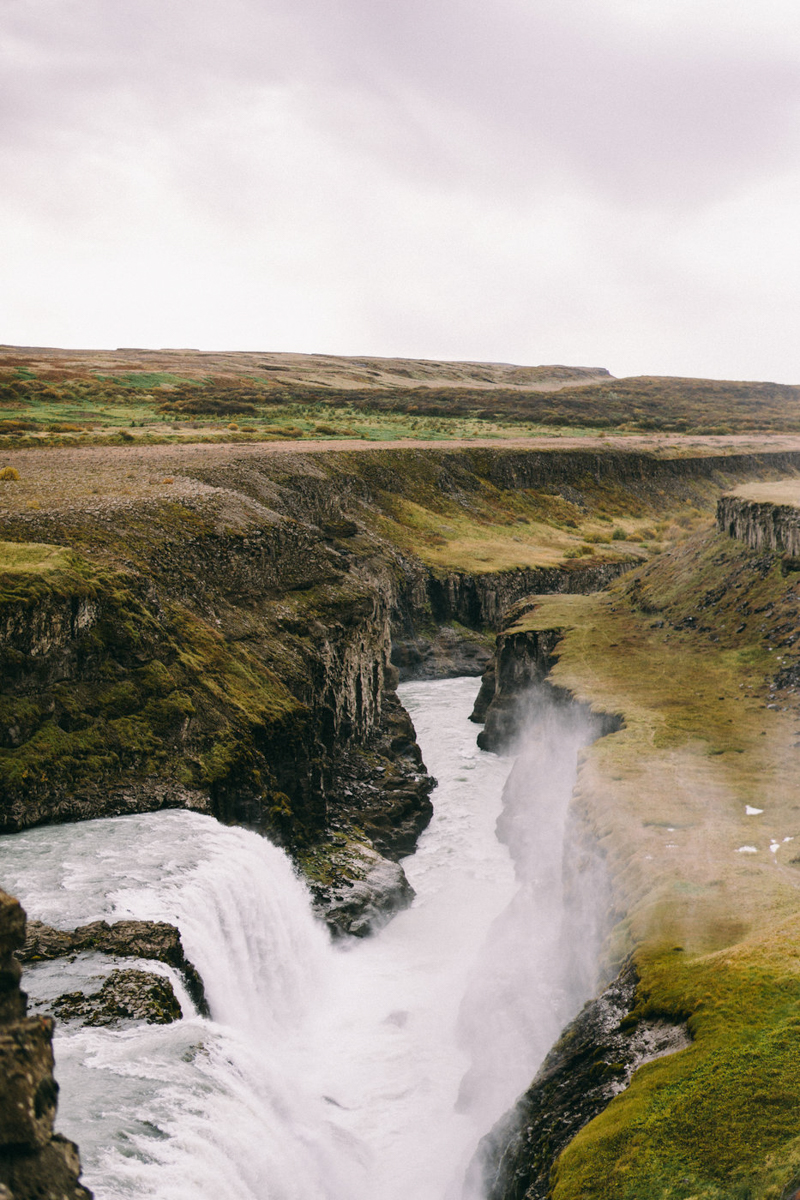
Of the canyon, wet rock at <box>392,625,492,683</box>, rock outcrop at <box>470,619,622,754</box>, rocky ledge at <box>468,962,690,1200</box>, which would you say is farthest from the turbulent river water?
wet rock at <box>392,625,492,683</box>

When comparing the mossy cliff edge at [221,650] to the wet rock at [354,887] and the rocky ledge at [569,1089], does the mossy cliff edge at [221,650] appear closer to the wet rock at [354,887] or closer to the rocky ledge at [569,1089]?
the wet rock at [354,887]

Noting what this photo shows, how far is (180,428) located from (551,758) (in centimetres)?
6784

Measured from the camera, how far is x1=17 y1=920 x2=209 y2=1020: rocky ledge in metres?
18.2

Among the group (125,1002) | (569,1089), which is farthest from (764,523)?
(125,1002)

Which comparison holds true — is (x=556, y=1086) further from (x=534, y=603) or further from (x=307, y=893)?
(x=534, y=603)

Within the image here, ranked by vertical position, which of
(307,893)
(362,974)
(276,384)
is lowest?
(362,974)

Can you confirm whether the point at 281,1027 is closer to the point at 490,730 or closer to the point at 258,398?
the point at 490,730

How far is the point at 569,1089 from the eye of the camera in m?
16.0

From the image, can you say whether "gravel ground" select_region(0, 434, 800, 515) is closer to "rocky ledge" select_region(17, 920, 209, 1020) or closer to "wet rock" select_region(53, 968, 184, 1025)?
"rocky ledge" select_region(17, 920, 209, 1020)

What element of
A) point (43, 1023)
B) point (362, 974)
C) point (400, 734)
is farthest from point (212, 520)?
point (43, 1023)

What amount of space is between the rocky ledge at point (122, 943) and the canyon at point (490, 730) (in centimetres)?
628

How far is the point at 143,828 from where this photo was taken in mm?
25094

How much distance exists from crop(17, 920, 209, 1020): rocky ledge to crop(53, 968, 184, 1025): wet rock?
0.24m

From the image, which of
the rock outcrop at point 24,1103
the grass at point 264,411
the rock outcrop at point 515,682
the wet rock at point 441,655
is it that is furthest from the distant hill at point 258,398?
the rock outcrop at point 24,1103
